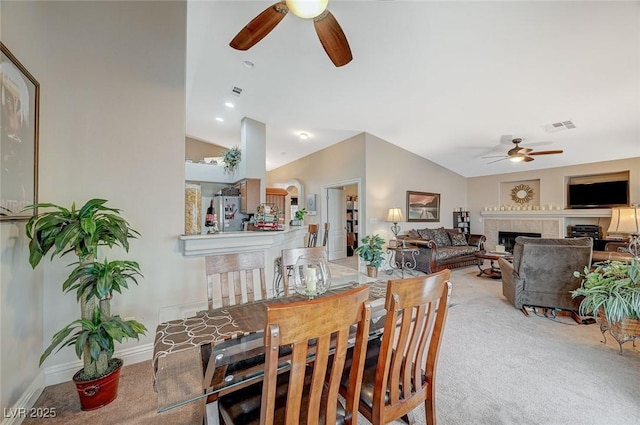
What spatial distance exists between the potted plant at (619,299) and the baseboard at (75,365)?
13.1 feet

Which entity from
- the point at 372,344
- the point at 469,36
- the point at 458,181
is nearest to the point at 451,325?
the point at 372,344

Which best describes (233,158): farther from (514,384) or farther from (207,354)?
(514,384)

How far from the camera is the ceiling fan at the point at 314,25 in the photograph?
5.69ft

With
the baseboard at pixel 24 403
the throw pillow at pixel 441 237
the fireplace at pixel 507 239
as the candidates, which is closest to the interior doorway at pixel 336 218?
the throw pillow at pixel 441 237

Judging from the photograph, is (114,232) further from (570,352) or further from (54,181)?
(570,352)

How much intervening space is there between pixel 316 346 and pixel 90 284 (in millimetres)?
1609

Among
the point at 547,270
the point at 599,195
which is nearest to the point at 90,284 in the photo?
the point at 547,270

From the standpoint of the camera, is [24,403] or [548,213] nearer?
[24,403]

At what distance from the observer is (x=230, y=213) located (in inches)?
222

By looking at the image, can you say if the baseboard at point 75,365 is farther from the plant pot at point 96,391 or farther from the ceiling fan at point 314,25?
the ceiling fan at point 314,25

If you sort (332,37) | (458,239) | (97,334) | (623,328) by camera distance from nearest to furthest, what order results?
1. (97,334)
2. (332,37)
3. (623,328)
4. (458,239)

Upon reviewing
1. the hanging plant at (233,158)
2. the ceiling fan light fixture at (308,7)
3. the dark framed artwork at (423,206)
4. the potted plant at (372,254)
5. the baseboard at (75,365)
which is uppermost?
the ceiling fan light fixture at (308,7)

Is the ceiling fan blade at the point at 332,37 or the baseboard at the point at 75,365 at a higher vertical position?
the ceiling fan blade at the point at 332,37

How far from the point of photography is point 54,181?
197 centimetres
